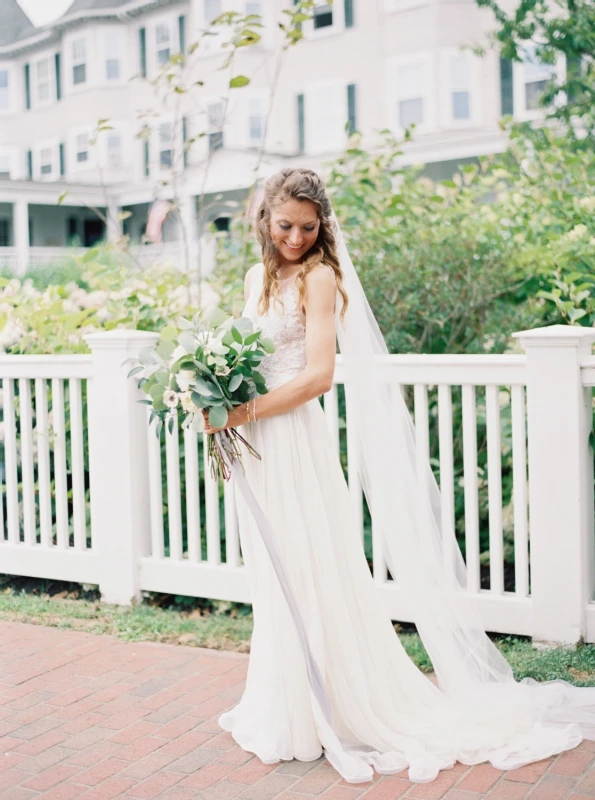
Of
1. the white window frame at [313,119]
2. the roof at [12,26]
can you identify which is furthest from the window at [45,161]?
the white window frame at [313,119]

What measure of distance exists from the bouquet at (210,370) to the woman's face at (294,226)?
29 centimetres

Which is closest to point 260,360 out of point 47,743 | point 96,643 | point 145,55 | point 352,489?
point 352,489

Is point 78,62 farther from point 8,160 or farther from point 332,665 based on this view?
point 332,665

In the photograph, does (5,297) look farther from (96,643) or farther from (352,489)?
(352,489)

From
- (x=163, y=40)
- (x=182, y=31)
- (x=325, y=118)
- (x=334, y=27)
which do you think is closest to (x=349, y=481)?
(x=325, y=118)

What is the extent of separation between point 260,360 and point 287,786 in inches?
52.2

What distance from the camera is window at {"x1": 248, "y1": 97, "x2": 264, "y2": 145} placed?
74.5 ft

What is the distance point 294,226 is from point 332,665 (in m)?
1.46

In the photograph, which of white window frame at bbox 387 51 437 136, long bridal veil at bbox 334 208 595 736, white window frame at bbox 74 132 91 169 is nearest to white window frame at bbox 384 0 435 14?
white window frame at bbox 387 51 437 136

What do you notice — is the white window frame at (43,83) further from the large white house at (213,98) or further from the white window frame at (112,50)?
the white window frame at (112,50)

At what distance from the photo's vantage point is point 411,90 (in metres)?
19.4

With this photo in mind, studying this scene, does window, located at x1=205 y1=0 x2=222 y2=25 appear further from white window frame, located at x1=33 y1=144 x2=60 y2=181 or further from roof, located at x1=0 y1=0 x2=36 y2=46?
roof, located at x1=0 y1=0 x2=36 y2=46

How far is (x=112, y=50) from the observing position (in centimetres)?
2567

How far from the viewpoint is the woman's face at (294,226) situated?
10.2 feet
